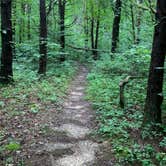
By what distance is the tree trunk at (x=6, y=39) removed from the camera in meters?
11.1

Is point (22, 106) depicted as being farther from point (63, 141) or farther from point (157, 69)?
point (157, 69)

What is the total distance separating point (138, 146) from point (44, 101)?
4.49m

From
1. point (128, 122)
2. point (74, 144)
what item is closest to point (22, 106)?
point (74, 144)

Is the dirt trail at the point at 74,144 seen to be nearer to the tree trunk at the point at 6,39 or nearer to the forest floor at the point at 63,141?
the forest floor at the point at 63,141

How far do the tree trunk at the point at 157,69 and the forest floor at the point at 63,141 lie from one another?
1640 mm

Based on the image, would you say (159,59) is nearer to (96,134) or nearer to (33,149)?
(96,134)

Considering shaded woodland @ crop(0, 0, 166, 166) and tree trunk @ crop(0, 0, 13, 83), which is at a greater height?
tree trunk @ crop(0, 0, 13, 83)

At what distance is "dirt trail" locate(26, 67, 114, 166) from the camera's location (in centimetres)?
591

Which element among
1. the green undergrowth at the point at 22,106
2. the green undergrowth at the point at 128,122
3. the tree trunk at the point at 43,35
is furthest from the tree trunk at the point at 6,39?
the green undergrowth at the point at 128,122

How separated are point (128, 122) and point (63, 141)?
2182mm

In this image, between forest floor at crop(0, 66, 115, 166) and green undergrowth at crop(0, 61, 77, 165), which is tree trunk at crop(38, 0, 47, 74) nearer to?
green undergrowth at crop(0, 61, 77, 165)

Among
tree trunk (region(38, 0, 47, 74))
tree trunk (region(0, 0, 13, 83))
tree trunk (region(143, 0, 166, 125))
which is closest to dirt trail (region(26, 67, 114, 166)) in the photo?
tree trunk (region(143, 0, 166, 125))

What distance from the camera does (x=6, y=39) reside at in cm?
1130

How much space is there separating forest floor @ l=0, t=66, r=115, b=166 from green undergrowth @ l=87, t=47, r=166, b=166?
32cm
